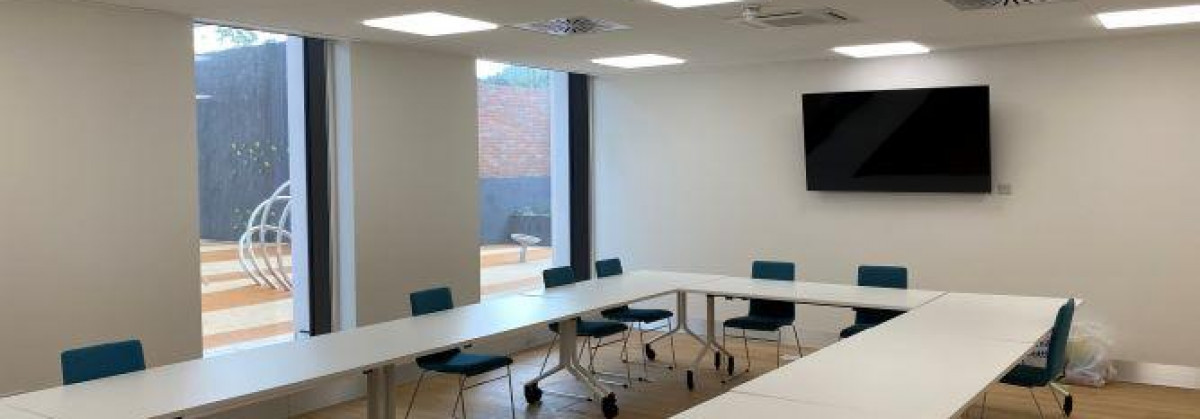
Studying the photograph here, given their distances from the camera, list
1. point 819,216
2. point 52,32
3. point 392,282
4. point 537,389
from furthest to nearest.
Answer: point 819,216, point 392,282, point 537,389, point 52,32

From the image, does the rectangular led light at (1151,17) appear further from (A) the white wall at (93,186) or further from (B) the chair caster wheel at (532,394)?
(A) the white wall at (93,186)

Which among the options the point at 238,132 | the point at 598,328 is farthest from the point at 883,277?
the point at 238,132

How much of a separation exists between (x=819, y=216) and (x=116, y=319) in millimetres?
5518

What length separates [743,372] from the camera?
291 inches

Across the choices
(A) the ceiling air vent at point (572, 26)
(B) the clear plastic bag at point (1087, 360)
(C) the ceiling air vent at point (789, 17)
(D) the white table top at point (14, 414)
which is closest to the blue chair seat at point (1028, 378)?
(B) the clear plastic bag at point (1087, 360)

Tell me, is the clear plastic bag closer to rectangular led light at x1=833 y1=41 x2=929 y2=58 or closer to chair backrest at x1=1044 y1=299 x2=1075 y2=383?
chair backrest at x1=1044 y1=299 x2=1075 y2=383

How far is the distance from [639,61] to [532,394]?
10.0ft

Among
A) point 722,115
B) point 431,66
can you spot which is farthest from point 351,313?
point 722,115

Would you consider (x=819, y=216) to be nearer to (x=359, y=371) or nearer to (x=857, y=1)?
(x=857, y=1)

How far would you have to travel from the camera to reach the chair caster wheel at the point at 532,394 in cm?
638

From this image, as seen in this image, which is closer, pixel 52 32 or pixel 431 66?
pixel 52 32

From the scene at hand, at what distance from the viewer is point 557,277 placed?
22.6 feet

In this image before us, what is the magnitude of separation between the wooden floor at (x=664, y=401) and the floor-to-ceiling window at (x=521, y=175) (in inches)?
63.2

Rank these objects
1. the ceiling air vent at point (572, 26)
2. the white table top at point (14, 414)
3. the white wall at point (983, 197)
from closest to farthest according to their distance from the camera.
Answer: the white table top at point (14, 414)
the ceiling air vent at point (572, 26)
the white wall at point (983, 197)
